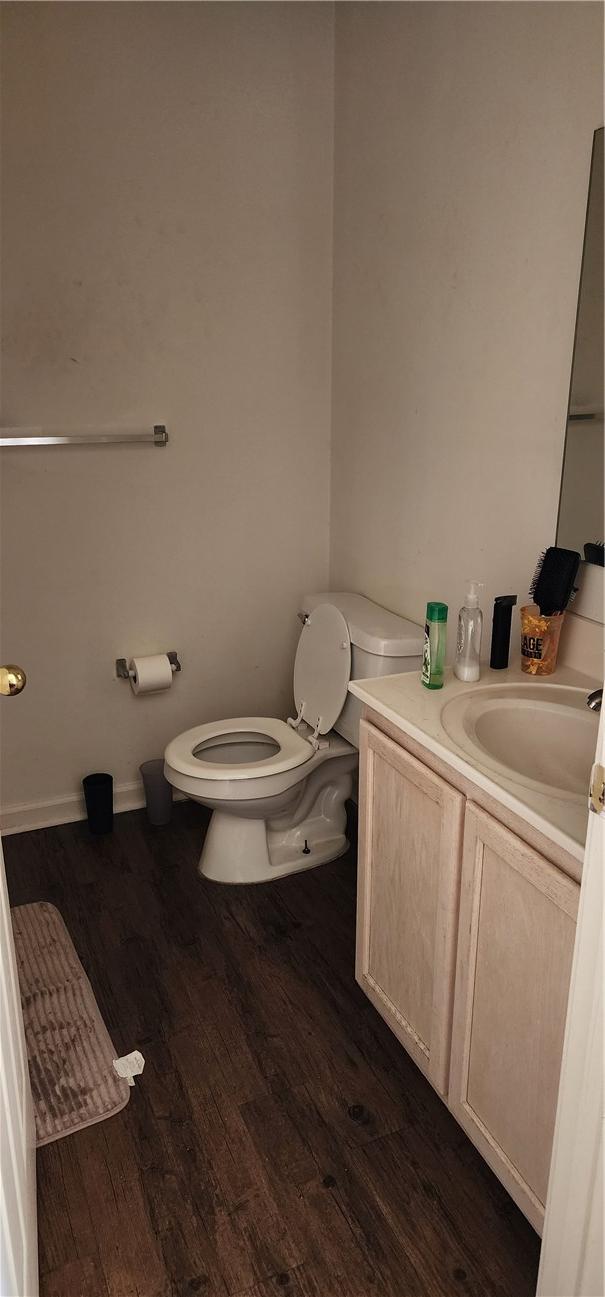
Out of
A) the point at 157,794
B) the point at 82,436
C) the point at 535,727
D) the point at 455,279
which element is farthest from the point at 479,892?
the point at 82,436

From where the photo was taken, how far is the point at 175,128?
2.54m

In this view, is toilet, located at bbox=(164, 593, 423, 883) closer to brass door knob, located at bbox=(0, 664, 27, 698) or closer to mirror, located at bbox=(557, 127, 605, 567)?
mirror, located at bbox=(557, 127, 605, 567)

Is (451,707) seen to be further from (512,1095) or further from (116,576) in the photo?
(116,576)

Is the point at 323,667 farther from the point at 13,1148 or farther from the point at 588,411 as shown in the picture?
the point at 13,1148

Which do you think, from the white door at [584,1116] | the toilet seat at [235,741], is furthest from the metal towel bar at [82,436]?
the white door at [584,1116]

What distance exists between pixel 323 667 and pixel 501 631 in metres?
0.84

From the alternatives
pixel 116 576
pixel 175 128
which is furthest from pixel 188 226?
pixel 116 576

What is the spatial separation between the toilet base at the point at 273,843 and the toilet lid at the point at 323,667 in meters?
0.25

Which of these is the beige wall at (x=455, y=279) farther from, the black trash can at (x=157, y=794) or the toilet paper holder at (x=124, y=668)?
the black trash can at (x=157, y=794)

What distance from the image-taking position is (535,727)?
1.75 meters

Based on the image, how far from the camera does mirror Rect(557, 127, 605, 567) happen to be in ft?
5.53

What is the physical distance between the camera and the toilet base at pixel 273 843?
2604mm

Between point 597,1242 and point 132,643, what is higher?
point 132,643

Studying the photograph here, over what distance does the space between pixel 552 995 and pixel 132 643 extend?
186 cm
